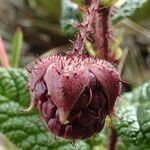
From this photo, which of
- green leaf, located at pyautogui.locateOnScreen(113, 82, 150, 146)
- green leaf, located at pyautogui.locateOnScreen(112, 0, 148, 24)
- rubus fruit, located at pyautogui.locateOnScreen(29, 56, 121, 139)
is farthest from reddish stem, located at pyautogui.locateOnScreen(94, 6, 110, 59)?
rubus fruit, located at pyautogui.locateOnScreen(29, 56, 121, 139)

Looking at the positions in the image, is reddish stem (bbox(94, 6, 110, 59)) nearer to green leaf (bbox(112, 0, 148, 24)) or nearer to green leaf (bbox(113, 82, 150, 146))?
green leaf (bbox(112, 0, 148, 24))

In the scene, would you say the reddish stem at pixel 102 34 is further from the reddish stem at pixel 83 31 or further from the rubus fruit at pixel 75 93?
the rubus fruit at pixel 75 93

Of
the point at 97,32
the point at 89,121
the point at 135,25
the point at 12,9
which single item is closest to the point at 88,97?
the point at 89,121

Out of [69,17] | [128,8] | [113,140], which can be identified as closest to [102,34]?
[128,8]

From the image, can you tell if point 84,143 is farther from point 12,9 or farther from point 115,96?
point 12,9

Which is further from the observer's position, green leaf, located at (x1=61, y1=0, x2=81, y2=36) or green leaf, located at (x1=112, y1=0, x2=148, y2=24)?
green leaf, located at (x1=61, y1=0, x2=81, y2=36)
